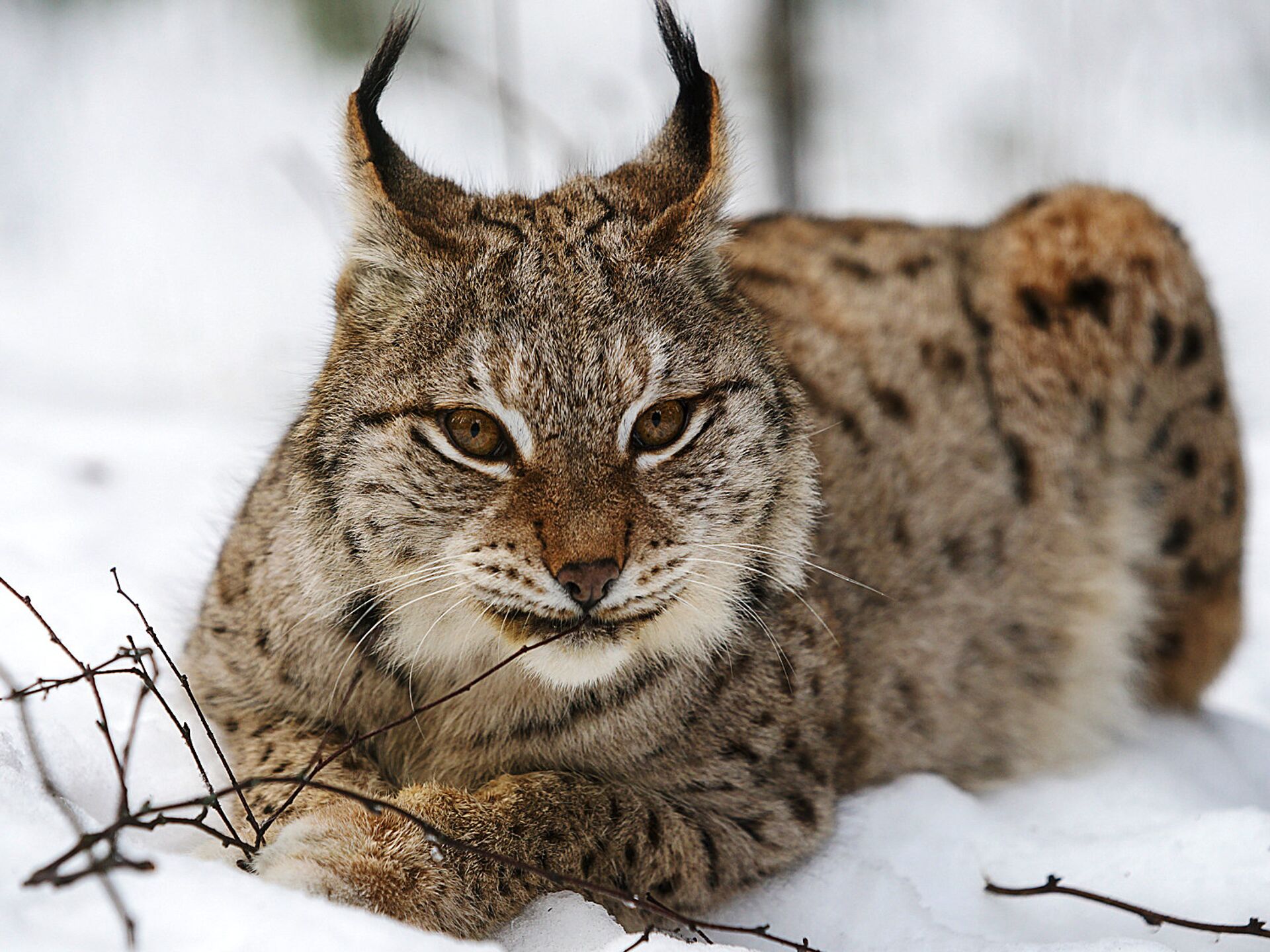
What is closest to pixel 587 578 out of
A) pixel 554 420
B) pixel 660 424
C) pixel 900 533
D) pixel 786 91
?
pixel 554 420

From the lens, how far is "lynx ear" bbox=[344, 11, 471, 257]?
107 inches

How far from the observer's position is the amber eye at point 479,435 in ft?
8.38

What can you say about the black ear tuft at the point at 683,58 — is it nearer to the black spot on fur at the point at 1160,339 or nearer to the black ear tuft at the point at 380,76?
the black ear tuft at the point at 380,76

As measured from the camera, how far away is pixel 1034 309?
437 centimetres

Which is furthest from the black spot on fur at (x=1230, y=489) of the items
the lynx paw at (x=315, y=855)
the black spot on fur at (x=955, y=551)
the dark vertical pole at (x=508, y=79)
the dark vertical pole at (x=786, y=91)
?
the dark vertical pole at (x=786, y=91)

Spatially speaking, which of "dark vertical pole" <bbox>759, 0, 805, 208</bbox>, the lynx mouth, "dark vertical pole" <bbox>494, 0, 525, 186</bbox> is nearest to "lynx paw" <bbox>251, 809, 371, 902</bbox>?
the lynx mouth

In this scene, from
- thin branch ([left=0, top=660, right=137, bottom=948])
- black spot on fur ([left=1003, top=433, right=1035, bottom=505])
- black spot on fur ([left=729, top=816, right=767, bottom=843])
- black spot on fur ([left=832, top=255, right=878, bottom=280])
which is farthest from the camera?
black spot on fur ([left=832, top=255, right=878, bottom=280])

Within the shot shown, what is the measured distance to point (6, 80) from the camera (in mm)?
9719

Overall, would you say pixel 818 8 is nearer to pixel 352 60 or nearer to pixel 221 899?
pixel 352 60

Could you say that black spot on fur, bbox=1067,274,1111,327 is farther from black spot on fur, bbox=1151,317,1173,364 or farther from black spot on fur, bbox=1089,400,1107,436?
black spot on fur, bbox=1089,400,1107,436

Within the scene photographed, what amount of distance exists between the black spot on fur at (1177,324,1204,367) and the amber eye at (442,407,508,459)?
2.82 m

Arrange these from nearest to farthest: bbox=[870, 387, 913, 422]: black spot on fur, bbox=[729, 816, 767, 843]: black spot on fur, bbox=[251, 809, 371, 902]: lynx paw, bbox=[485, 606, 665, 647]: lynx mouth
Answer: bbox=[251, 809, 371, 902]: lynx paw < bbox=[485, 606, 665, 647]: lynx mouth < bbox=[729, 816, 767, 843]: black spot on fur < bbox=[870, 387, 913, 422]: black spot on fur

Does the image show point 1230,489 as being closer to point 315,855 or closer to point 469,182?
point 469,182

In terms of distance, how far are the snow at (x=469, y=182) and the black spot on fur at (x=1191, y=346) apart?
1.29 m
